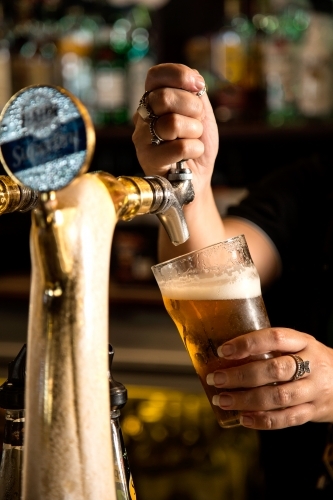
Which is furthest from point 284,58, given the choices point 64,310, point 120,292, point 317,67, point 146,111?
point 64,310

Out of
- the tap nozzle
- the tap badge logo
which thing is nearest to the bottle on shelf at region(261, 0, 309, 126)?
the tap nozzle

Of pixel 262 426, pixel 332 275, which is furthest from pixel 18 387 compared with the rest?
pixel 332 275

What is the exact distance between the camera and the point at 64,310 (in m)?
0.46

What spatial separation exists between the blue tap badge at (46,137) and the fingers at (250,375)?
31 centimetres

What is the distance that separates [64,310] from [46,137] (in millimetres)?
111

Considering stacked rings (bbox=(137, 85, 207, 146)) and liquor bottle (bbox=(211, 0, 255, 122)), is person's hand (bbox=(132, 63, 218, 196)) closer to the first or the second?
stacked rings (bbox=(137, 85, 207, 146))

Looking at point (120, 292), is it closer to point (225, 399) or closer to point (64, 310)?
point (225, 399)

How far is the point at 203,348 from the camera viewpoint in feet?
2.30

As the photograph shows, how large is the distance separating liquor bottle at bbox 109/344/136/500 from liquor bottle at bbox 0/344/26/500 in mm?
73

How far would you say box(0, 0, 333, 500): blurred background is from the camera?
2.31 metres

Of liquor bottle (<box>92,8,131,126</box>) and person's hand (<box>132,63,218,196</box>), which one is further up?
liquor bottle (<box>92,8,131,126</box>)

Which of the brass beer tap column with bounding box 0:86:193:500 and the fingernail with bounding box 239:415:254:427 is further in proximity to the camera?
the fingernail with bounding box 239:415:254:427

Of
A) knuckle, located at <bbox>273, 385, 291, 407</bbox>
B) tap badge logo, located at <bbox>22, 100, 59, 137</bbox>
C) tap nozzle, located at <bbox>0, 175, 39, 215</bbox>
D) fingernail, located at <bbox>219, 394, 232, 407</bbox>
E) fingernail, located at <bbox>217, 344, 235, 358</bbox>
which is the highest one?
tap nozzle, located at <bbox>0, 175, 39, 215</bbox>

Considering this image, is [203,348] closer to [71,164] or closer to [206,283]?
[206,283]
